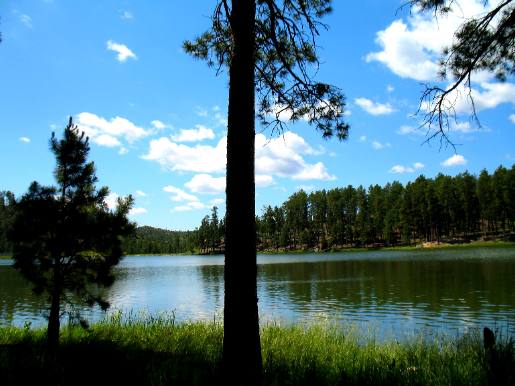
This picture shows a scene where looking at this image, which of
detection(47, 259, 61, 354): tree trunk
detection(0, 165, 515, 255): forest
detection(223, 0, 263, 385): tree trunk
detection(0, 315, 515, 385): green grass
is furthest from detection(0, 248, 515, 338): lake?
detection(0, 165, 515, 255): forest

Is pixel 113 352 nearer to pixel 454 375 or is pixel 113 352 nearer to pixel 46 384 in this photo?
pixel 46 384

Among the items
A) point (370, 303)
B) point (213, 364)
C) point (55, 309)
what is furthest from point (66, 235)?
point (370, 303)

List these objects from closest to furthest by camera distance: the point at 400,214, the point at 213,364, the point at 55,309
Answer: the point at 213,364
the point at 55,309
the point at 400,214

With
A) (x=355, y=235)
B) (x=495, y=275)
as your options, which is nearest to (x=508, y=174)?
(x=355, y=235)

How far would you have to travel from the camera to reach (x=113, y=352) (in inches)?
304

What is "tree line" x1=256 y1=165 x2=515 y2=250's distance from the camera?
357 ft

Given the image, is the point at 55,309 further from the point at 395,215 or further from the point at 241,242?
the point at 395,215

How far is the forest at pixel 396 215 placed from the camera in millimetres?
108625

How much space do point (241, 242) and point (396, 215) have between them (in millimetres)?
127013

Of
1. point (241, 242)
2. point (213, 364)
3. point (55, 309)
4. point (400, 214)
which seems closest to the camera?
point (241, 242)

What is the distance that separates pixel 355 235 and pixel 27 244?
464ft

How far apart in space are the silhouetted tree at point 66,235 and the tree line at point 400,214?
375 ft

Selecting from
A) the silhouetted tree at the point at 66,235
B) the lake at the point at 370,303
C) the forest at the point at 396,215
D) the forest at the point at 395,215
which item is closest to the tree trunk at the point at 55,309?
the silhouetted tree at the point at 66,235

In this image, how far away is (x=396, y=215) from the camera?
125375 mm
